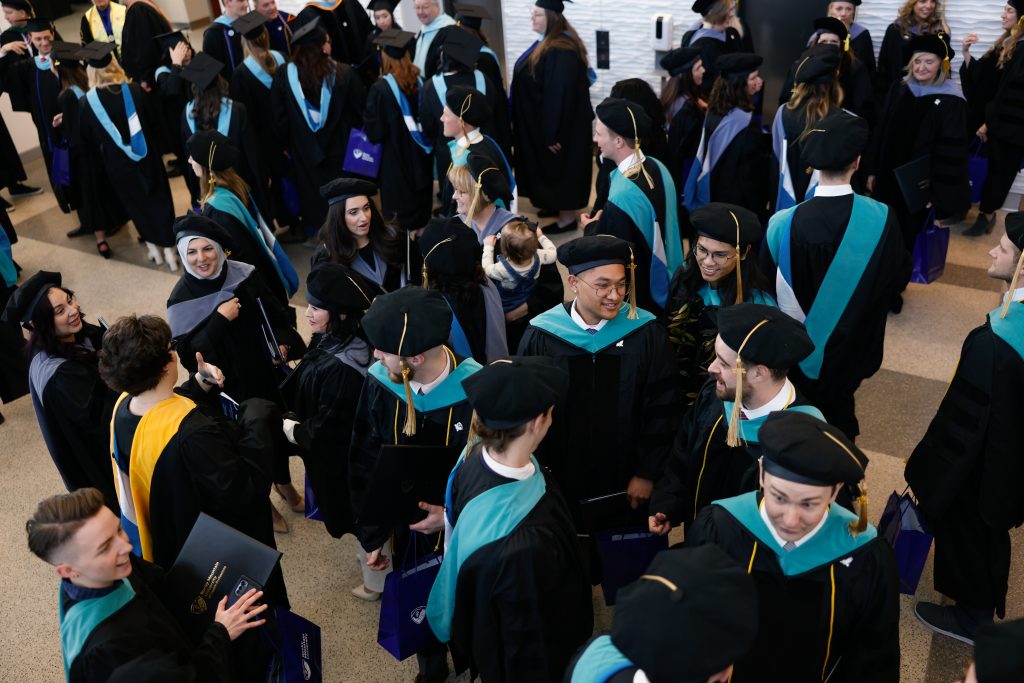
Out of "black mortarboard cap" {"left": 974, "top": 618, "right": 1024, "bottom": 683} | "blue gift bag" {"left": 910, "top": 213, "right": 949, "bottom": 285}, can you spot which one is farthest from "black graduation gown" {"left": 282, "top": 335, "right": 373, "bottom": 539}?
"blue gift bag" {"left": 910, "top": 213, "right": 949, "bottom": 285}

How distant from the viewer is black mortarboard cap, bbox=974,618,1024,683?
1555 mm

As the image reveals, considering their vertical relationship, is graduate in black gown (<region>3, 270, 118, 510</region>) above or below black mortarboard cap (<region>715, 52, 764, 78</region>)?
below

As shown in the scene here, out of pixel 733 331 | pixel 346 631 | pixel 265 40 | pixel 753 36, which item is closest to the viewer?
pixel 733 331

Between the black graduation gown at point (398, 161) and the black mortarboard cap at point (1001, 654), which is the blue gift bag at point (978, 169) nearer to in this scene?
the black graduation gown at point (398, 161)

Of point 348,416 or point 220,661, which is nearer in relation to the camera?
point 220,661

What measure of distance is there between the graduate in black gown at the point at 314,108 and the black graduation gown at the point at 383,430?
3.87 meters

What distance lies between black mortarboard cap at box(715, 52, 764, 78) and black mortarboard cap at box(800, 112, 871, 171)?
1.56m

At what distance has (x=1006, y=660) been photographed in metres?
1.56

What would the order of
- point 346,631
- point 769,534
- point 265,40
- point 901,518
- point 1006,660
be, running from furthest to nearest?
point 265,40 → point 346,631 → point 901,518 → point 769,534 → point 1006,660

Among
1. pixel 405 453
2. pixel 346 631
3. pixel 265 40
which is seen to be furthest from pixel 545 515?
pixel 265 40

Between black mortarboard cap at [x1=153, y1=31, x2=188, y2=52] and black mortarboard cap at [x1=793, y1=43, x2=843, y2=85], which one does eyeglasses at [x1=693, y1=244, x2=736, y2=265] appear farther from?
black mortarboard cap at [x1=153, y1=31, x2=188, y2=52]

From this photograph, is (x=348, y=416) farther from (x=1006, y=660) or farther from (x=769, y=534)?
(x=1006, y=660)

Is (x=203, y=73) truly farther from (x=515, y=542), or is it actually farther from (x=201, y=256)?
(x=515, y=542)

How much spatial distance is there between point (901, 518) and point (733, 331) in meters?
1.22
